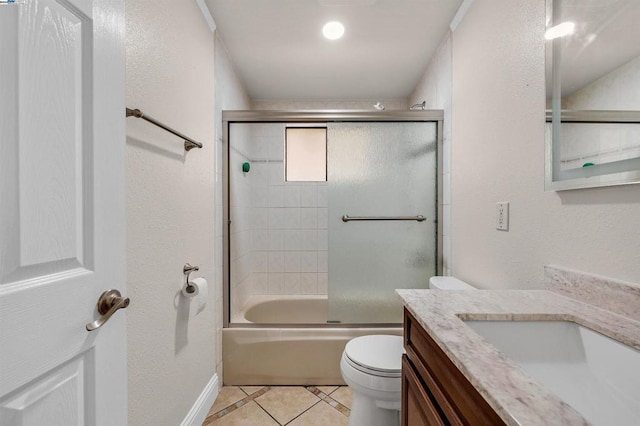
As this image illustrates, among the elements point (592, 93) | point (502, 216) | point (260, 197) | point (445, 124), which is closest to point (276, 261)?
point (260, 197)

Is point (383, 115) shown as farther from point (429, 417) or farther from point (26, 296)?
point (26, 296)

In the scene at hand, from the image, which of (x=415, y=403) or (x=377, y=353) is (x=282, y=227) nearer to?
(x=377, y=353)

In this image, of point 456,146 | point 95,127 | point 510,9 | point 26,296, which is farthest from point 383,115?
point 26,296

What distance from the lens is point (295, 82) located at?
256 centimetres

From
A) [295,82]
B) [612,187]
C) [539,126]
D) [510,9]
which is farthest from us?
[295,82]

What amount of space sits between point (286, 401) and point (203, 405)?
476 millimetres

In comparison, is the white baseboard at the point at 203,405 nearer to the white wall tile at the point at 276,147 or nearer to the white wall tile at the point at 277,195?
the white wall tile at the point at 277,195

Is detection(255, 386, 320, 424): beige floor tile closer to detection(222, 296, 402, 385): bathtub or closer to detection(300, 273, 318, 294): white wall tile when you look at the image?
detection(222, 296, 402, 385): bathtub

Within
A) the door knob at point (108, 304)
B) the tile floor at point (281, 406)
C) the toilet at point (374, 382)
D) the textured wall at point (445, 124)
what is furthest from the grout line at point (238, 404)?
the textured wall at point (445, 124)

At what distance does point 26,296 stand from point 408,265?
1885 millimetres

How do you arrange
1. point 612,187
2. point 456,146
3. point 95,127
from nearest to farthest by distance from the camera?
1. point 95,127
2. point 612,187
3. point 456,146

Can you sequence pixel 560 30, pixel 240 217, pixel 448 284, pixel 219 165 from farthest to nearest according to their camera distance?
pixel 240 217
pixel 219 165
pixel 448 284
pixel 560 30

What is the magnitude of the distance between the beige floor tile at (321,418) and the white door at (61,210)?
1133 mm

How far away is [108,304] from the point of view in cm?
64
